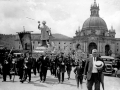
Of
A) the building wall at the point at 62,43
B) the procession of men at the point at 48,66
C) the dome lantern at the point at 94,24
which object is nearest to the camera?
the procession of men at the point at 48,66

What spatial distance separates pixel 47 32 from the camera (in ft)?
68.1

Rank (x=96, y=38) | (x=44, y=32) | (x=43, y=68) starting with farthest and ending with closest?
(x=96, y=38) → (x=44, y=32) → (x=43, y=68)

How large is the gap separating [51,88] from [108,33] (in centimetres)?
8537

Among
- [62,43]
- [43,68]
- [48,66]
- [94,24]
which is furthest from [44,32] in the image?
[94,24]

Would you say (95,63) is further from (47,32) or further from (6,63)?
(47,32)

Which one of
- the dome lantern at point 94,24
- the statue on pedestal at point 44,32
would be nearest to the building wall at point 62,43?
the dome lantern at point 94,24

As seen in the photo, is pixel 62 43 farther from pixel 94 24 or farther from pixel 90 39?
pixel 94 24

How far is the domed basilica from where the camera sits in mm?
80562

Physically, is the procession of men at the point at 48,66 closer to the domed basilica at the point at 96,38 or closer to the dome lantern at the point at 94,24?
the domed basilica at the point at 96,38

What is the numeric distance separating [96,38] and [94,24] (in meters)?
11.6

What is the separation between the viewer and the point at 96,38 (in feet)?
265

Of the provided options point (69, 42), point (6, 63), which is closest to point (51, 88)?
point (6, 63)

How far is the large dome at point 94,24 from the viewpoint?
8906 cm

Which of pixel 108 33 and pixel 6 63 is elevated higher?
pixel 108 33
